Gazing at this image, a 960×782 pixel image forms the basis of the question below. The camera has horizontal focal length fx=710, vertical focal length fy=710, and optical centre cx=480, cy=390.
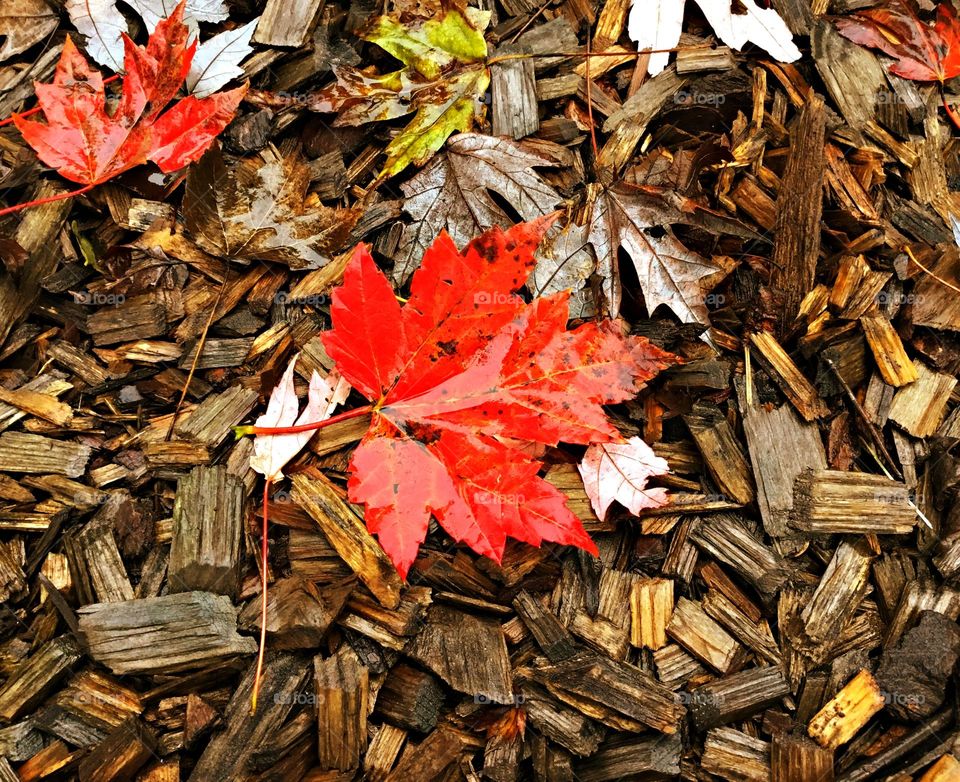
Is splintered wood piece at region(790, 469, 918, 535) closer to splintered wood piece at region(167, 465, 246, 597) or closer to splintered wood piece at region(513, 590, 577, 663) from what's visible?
splintered wood piece at region(513, 590, 577, 663)

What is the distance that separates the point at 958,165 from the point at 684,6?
104 centimetres

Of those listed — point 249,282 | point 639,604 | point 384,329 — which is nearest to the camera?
point 384,329

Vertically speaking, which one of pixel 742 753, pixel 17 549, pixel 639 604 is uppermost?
pixel 17 549

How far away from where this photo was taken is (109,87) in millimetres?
2133

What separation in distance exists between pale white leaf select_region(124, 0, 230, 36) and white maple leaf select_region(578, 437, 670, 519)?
5.62 feet

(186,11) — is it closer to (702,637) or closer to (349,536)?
(349,536)

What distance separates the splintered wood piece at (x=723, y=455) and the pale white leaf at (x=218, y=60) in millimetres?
1695

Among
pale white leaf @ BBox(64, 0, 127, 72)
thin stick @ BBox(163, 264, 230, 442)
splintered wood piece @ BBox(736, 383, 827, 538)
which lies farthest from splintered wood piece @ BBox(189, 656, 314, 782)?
pale white leaf @ BBox(64, 0, 127, 72)

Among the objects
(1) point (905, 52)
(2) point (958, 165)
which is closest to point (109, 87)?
(1) point (905, 52)

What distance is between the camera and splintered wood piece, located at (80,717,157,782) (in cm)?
177

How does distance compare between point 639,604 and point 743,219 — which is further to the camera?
point 743,219

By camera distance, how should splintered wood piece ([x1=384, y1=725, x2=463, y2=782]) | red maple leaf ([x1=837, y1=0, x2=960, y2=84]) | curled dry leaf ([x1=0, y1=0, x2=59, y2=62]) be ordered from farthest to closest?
red maple leaf ([x1=837, y1=0, x2=960, y2=84])
curled dry leaf ([x1=0, y1=0, x2=59, y2=62])
splintered wood piece ([x1=384, y1=725, x2=463, y2=782])

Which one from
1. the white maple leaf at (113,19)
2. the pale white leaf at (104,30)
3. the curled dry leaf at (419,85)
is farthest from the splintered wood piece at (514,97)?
the pale white leaf at (104,30)

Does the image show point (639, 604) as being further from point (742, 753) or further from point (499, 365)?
point (499, 365)
